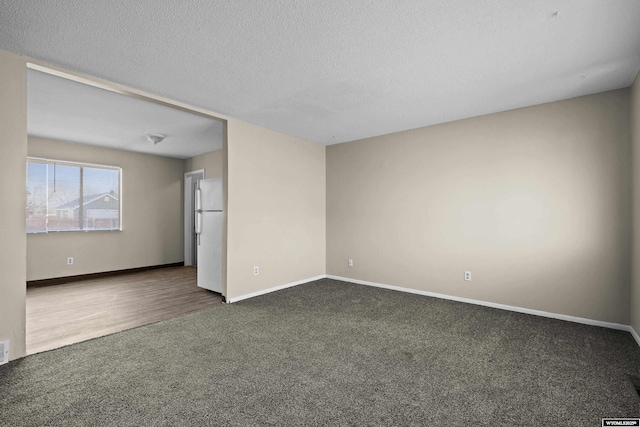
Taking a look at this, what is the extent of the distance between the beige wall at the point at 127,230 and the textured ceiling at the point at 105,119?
334 mm

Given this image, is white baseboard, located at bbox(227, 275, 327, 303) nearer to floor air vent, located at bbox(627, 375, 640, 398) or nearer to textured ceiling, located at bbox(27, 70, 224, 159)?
textured ceiling, located at bbox(27, 70, 224, 159)

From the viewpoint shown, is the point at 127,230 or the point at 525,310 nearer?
the point at 525,310

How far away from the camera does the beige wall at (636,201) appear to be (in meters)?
2.79

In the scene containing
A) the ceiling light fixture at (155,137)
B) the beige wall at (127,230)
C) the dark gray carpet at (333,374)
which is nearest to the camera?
the dark gray carpet at (333,374)

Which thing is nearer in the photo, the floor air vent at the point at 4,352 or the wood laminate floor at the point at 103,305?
the floor air vent at the point at 4,352

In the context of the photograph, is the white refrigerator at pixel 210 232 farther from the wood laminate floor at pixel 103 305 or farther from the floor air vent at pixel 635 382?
the floor air vent at pixel 635 382

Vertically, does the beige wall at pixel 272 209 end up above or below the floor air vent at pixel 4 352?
above

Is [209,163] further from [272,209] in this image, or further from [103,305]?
[103,305]

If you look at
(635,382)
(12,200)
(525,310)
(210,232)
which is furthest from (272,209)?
(635,382)

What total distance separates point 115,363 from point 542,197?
461cm

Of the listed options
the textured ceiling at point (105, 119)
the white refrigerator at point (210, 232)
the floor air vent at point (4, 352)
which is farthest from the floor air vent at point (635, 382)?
the textured ceiling at point (105, 119)

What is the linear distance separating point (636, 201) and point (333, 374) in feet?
10.6

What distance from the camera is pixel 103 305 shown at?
399cm

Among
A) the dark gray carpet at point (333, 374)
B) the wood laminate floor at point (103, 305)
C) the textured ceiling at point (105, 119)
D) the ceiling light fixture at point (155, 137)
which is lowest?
the wood laminate floor at point (103, 305)
